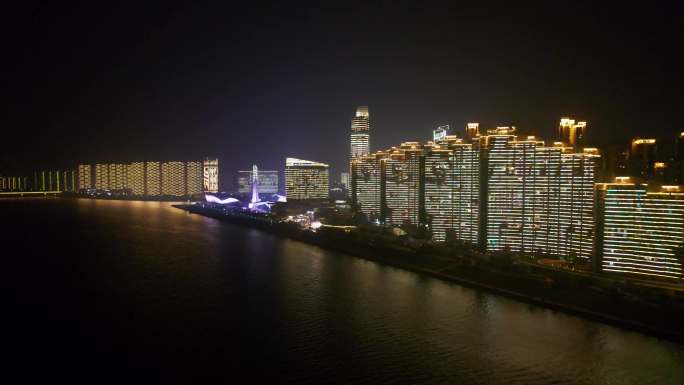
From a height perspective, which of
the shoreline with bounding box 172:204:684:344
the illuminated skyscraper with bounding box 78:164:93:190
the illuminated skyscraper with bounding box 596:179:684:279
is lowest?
the shoreline with bounding box 172:204:684:344

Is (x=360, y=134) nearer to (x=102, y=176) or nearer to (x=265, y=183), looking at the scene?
(x=265, y=183)

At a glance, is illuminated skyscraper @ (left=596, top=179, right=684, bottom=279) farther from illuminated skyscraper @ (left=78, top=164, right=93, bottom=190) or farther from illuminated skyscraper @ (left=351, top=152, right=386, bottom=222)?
illuminated skyscraper @ (left=78, top=164, right=93, bottom=190)

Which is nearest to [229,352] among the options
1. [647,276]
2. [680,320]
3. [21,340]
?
[21,340]

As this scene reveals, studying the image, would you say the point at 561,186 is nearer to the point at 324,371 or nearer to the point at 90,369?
the point at 324,371

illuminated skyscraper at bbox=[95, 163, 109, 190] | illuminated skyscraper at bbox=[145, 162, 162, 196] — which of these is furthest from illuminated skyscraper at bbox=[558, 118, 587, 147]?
illuminated skyscraper at bbox=[95, 163, 109, 190]

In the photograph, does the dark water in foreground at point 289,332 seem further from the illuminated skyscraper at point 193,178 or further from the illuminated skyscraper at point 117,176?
the illuminated skyscraper at point 117,176
